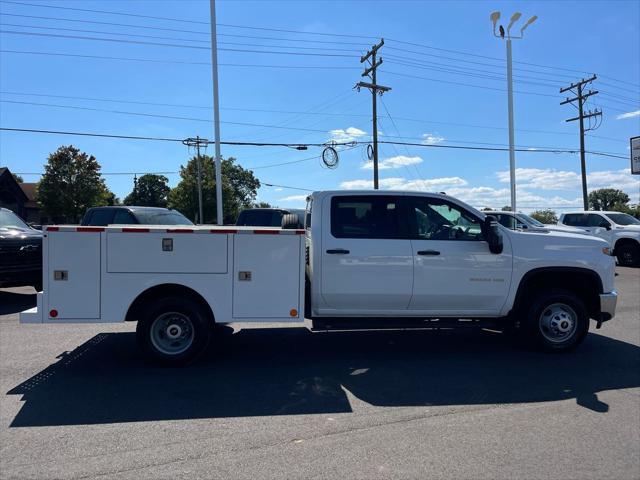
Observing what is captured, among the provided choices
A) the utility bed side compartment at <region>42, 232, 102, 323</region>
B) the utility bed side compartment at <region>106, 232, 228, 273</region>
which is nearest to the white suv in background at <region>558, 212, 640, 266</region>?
the utility bed side compartment at <region>106, 232, 228, 273</region>

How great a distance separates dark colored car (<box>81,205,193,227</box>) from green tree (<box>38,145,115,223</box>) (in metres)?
35.5

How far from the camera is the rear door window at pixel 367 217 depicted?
602cm

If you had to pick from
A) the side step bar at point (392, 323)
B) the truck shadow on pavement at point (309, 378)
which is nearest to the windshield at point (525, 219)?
the truck shadow on pavement at point (309, 378)

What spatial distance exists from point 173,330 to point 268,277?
127 centimetres

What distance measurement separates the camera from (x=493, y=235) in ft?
19.3

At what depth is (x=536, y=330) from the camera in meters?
6.25

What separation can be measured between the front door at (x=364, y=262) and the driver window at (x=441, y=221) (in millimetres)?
233

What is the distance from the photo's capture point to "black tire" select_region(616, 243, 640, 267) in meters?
17.4

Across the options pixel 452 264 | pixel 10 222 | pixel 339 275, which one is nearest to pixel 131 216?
pixel 10 222

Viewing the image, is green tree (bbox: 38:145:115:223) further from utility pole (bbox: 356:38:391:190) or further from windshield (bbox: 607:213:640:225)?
windshield (bbox: 607:213:640:225)

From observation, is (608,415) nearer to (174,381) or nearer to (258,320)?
(258,320)

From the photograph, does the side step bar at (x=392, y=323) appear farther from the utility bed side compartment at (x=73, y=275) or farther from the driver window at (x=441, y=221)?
the utility bed side compartment at (x=73, y=275)

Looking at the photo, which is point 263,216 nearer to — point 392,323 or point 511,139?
point 392,323

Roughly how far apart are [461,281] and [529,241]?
1.02m
